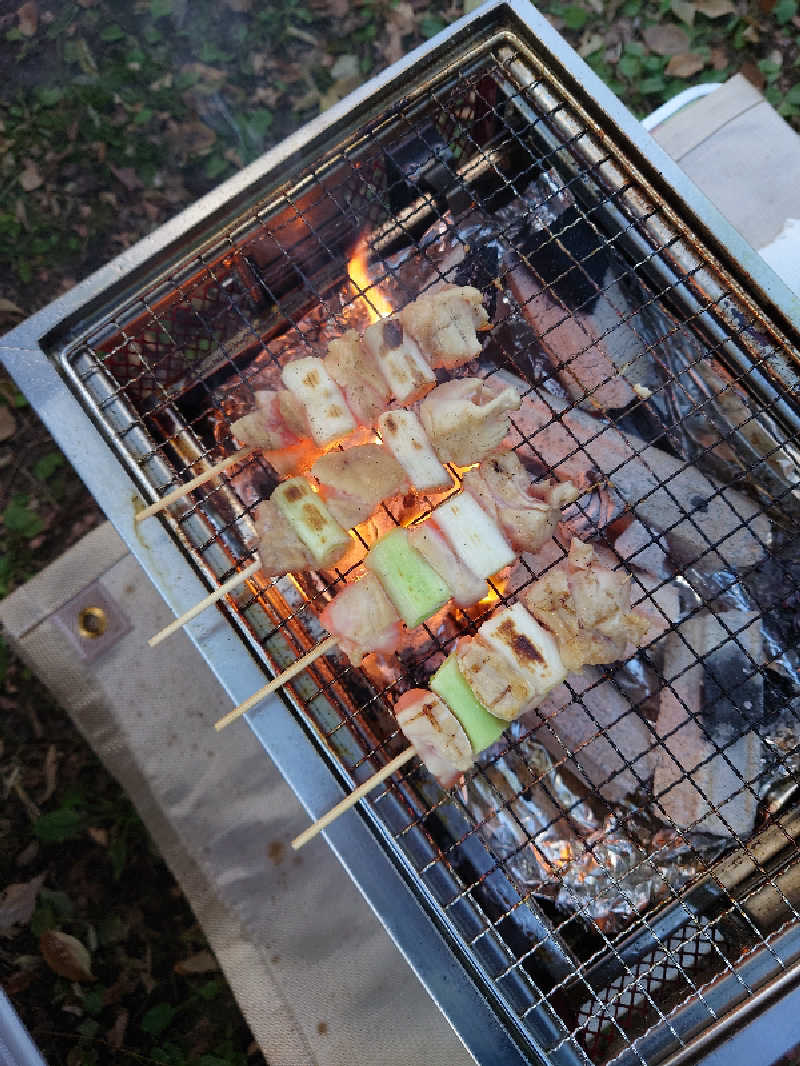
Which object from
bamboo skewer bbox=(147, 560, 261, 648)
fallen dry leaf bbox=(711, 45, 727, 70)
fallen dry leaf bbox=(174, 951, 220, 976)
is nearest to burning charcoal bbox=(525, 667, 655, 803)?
bamboo skewer bbox=(147, 560, 261, 648)

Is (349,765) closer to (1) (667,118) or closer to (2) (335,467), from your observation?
(2) (335,467)

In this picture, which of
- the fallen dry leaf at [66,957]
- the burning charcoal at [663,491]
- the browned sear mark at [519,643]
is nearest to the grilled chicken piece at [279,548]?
the browned sear mark at [519,643]

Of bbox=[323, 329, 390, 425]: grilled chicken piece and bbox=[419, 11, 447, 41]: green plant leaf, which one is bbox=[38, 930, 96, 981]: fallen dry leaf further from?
bbox=[419, 11, 447, 41]: green plant leaf

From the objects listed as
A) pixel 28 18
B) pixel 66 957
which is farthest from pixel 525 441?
pixel 28 18

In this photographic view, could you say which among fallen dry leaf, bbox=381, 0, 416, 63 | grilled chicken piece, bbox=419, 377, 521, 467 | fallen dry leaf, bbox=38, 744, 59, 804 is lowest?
grilled chicken piece, bbox=419, 377, 521, 467

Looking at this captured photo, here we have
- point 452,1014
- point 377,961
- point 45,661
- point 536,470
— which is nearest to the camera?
point 452,1014

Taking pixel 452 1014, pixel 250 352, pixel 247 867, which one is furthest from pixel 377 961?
pixel 250 352
